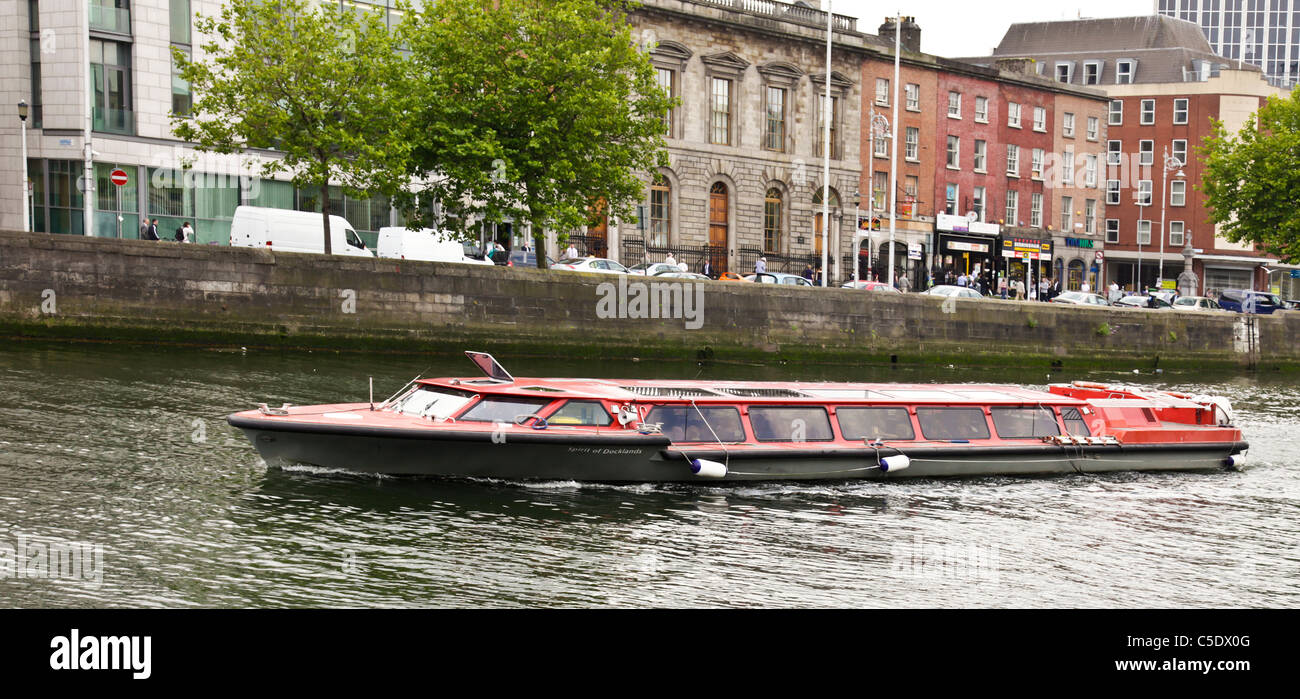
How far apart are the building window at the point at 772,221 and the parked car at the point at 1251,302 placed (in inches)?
836

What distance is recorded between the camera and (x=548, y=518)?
1672 centimetres

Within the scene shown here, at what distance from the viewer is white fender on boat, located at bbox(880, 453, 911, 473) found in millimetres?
19734

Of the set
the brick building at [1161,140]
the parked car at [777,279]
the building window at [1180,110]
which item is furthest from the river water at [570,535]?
the building window at [1180,110]

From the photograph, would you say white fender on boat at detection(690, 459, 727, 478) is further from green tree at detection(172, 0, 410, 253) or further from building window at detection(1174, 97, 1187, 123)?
building window at detection(1174, 97, 1187, 123)

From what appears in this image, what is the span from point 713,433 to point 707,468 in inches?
30.6

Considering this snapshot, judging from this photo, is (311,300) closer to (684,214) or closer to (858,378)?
(858,378)

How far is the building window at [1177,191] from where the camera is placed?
88.3m

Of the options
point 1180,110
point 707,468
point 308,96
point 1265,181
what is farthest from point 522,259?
point 1180,110

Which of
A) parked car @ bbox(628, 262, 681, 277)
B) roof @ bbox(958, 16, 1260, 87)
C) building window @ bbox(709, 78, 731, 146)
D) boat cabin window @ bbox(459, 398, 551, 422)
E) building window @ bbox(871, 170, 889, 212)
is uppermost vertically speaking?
roof @ bbox(958, 16, 1260, 87)

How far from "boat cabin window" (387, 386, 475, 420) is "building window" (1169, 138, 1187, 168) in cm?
8022

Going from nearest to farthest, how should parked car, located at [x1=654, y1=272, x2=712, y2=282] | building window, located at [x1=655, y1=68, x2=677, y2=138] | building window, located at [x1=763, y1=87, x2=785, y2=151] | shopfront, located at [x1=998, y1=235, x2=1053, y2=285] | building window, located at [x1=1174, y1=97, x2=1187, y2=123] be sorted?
parked car, located at [x1=654, y1=272, x2=712, y2=282] → building window, located at [x1=655, y1=68, x2=677, y2=138] → building window, located at [x1=763, y1=87, x2=785, y2=151] → shopfront, located at [x1=998, y1=235, x2=1053, y2=285] → building window, located at [x1=1174, y1=97, x2=1187, y2=123]

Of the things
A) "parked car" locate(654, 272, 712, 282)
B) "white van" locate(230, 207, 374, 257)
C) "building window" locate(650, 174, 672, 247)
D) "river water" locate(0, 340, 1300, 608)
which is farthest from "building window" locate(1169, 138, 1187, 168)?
"river water" locate(0, 340, 1300, 608)

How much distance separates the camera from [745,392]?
66.9 ft
